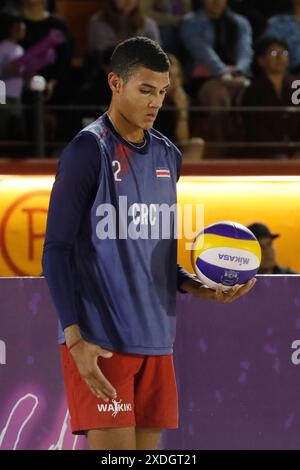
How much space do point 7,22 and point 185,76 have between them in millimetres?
1535

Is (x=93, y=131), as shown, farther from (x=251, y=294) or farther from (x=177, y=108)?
(x=177, y=108)

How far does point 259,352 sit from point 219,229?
1214mm

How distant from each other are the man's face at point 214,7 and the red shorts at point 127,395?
19.2 feet

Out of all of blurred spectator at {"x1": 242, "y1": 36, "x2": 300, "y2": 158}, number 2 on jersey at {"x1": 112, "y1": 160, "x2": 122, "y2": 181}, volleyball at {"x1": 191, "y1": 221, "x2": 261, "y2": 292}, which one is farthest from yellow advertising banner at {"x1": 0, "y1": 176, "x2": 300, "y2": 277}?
number 2 on jersey at {"x1": 112, "y1": 160, "x2": 122, "y2": 181}

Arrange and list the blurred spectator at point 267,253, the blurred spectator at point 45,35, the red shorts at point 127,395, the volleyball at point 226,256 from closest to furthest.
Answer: the red shorts at point 127,395, the volleyball at point 226,256, the blurred spectator at point 267,253, the blurred spectator at point 45,35

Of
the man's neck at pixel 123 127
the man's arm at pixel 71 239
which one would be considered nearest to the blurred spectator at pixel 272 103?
the man's neck at pixel 123 127

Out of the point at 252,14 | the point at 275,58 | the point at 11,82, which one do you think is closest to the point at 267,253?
the point at 275,58

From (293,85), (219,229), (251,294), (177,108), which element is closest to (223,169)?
(177,108)

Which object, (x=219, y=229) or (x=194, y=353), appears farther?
(x=194, y=353)

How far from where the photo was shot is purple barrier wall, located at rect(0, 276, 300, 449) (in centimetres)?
508

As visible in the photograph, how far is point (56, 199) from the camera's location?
3695mm

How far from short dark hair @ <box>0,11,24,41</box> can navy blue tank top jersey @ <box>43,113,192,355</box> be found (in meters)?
5.07

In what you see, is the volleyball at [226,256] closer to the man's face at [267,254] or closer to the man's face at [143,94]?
the man's face at [143,94]

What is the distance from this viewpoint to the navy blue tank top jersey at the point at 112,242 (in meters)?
3.68
